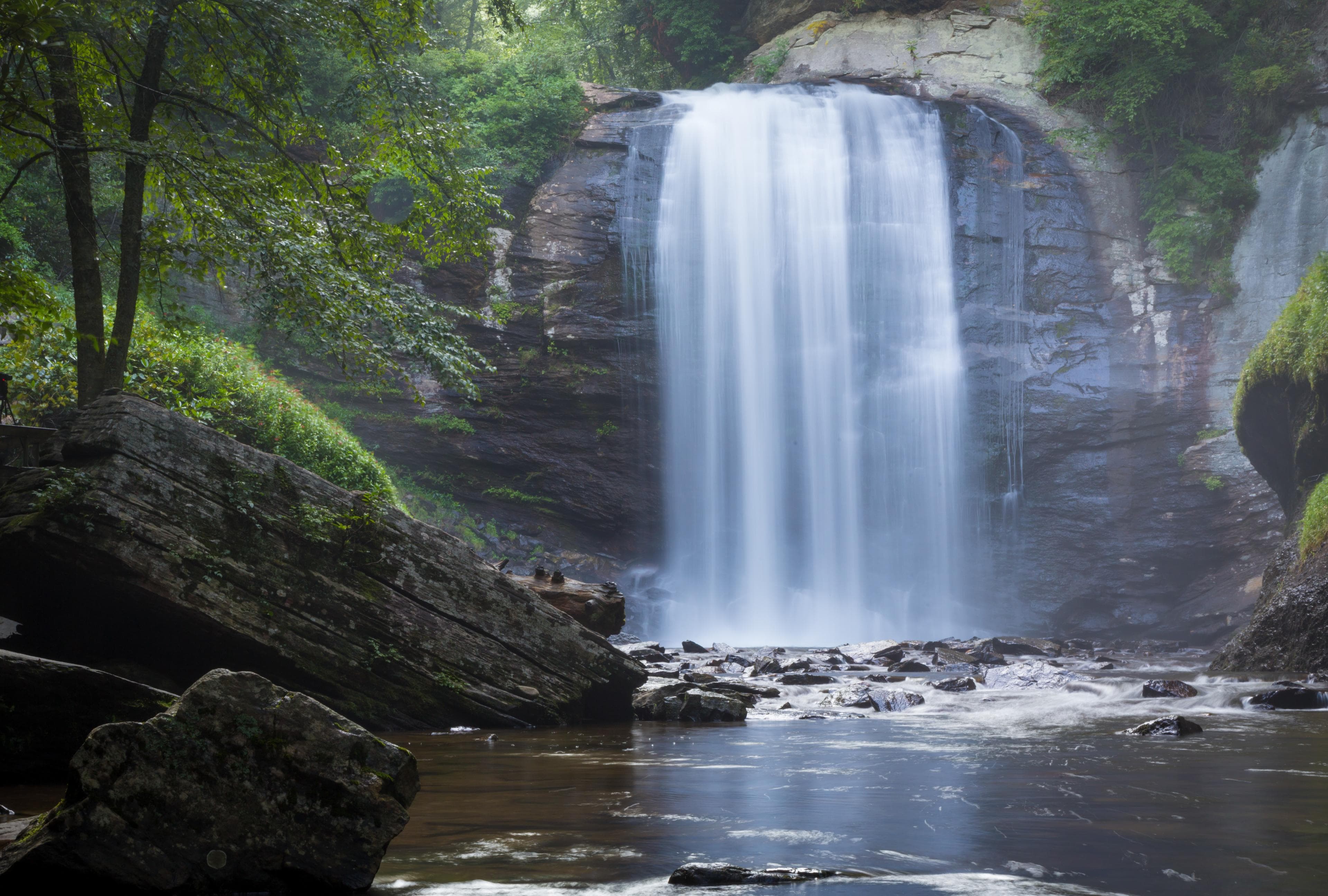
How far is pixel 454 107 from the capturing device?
9867mm

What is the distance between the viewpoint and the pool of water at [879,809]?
2947mm

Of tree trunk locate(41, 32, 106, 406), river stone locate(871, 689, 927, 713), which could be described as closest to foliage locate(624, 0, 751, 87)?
river stone locate(871, 689, 927, 713)

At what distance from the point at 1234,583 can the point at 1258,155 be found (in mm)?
12516

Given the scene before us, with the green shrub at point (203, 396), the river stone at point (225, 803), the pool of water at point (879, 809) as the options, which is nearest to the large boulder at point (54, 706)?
A: the river stone at point (225, 803)

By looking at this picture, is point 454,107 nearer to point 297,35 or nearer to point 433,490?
point 297,35

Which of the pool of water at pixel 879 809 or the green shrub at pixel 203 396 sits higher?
the green shrub at pixel 203 396

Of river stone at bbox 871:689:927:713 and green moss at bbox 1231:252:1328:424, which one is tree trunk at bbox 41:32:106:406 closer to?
river stone at bbox 871:689:927:713

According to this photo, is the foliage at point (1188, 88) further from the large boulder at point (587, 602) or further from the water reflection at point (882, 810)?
the large boulder at point (587, 602)

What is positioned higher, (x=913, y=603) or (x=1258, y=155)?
(x=1258, y=155)

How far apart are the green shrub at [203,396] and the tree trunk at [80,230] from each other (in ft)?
5.73

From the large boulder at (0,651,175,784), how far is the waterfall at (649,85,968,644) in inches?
815

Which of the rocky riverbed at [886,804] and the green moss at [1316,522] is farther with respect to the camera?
the green moss at [1316,522]

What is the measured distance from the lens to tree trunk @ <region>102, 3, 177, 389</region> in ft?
25.0

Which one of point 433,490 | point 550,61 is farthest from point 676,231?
point 433,490
